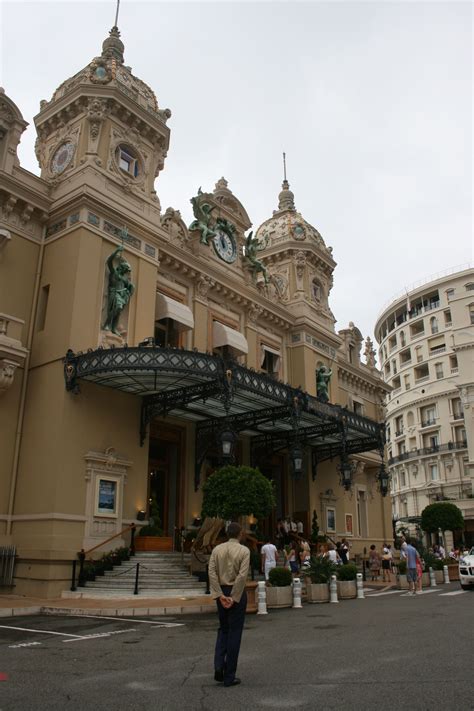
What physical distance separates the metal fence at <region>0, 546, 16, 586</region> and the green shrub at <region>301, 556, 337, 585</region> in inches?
326

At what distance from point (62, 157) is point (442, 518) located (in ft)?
81.7

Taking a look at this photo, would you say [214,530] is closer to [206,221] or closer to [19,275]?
[19,275]

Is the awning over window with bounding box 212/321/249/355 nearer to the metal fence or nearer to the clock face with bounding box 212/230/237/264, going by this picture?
the clock face with bounding box 212/230/237/264

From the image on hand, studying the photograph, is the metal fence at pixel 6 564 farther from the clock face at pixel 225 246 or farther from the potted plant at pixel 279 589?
the clock face at pixel 225 246

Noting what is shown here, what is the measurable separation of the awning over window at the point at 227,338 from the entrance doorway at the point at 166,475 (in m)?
4.23

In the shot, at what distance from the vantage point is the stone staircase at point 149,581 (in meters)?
16.4

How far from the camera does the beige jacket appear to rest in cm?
681

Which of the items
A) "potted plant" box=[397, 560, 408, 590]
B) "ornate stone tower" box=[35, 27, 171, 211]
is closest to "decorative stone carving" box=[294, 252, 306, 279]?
"ornate stone tower" box=[35, 27, 171, 211]

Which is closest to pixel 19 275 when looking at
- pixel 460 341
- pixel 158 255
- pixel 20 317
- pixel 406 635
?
pixel 20 317

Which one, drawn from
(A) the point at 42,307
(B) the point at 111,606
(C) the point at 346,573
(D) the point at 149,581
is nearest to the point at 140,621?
(B) the point at 111,606

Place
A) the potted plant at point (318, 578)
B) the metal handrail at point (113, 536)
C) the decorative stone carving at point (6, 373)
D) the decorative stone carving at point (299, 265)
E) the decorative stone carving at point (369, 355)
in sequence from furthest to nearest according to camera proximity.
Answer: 1. the decorative stone carving at point (369, 355)
2. the decorative stone carving at point (299, 265)
3. the decorative stone carving at point (6, 373)
4. the metal handrail at point (113, 536)
5. the potted plant at point (318, 578)

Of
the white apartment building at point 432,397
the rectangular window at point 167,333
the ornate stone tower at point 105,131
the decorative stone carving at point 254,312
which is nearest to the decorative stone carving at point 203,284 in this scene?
the rectangular window at point 167,333

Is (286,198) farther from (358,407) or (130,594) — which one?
(130,594)

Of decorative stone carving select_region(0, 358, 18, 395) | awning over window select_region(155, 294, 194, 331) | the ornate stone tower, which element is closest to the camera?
decorative stone carving select_region(0, 358, 18, 395)
